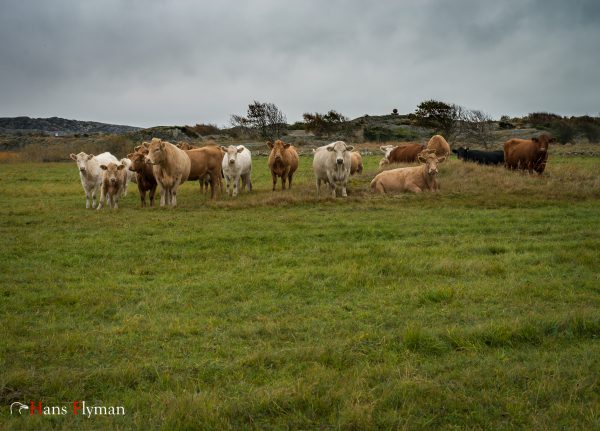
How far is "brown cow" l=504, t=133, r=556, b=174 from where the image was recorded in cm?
2097

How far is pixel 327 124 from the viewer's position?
60031 mm

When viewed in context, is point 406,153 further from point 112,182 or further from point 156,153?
point 112,182

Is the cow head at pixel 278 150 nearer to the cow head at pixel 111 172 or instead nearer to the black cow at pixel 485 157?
the cow head at pixel 111 172

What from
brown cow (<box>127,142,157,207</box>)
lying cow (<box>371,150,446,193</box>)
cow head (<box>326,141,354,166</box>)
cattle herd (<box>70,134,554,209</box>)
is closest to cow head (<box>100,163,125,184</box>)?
cattle herd (<box>70,134,554,209</box>)

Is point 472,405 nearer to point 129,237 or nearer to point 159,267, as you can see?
point 159,267

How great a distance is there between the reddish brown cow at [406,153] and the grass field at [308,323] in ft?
53.3

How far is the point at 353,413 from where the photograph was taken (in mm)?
3789

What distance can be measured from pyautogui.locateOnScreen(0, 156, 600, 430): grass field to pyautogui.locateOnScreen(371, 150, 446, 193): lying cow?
4.71 meters

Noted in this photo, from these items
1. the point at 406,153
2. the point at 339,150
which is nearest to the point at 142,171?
the point at 339,150

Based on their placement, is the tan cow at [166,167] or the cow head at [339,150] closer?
the tan cow at [166,167]

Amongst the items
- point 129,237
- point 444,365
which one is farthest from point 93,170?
point 444,365

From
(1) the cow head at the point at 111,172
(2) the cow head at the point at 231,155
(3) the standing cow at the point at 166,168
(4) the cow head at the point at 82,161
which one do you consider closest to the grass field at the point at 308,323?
(1) the cow head at the point at 111,172

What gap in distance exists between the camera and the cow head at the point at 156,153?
15234mm

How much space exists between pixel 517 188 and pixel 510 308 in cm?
1105
